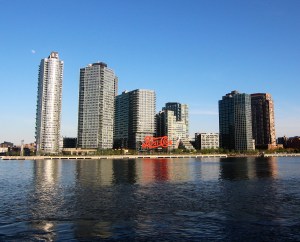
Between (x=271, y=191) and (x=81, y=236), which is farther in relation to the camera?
(x=271, y=191)

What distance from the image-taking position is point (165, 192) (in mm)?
74688

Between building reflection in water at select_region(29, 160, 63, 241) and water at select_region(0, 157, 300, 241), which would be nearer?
water at select_region(0, 157, 300, 241)

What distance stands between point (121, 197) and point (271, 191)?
35.9m

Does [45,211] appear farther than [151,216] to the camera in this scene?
Yes

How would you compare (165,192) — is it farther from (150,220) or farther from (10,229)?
(10,229)

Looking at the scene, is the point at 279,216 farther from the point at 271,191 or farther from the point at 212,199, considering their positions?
the point at 271,191

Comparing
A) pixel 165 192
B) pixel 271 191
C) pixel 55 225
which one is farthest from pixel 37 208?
pixel 271 191

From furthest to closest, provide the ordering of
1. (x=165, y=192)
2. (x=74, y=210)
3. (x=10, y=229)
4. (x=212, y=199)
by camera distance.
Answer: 1. (x=165, y=192)
2. (x=212, y=199)
3. (x=74, y=210)
4. (x=10, y=229)

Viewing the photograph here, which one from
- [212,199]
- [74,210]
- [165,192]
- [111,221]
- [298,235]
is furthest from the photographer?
[165,192]

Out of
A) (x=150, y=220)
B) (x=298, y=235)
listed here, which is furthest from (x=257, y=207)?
(x=150, y=220)

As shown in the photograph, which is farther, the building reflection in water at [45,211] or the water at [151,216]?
the building reflection in water at [45,211]

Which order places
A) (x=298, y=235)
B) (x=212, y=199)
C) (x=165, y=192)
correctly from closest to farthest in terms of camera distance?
(x=298, y=235), (x=212, y=199), (x=165, y=192)

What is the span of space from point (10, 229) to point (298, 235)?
120 ft

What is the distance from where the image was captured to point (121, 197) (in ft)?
223
